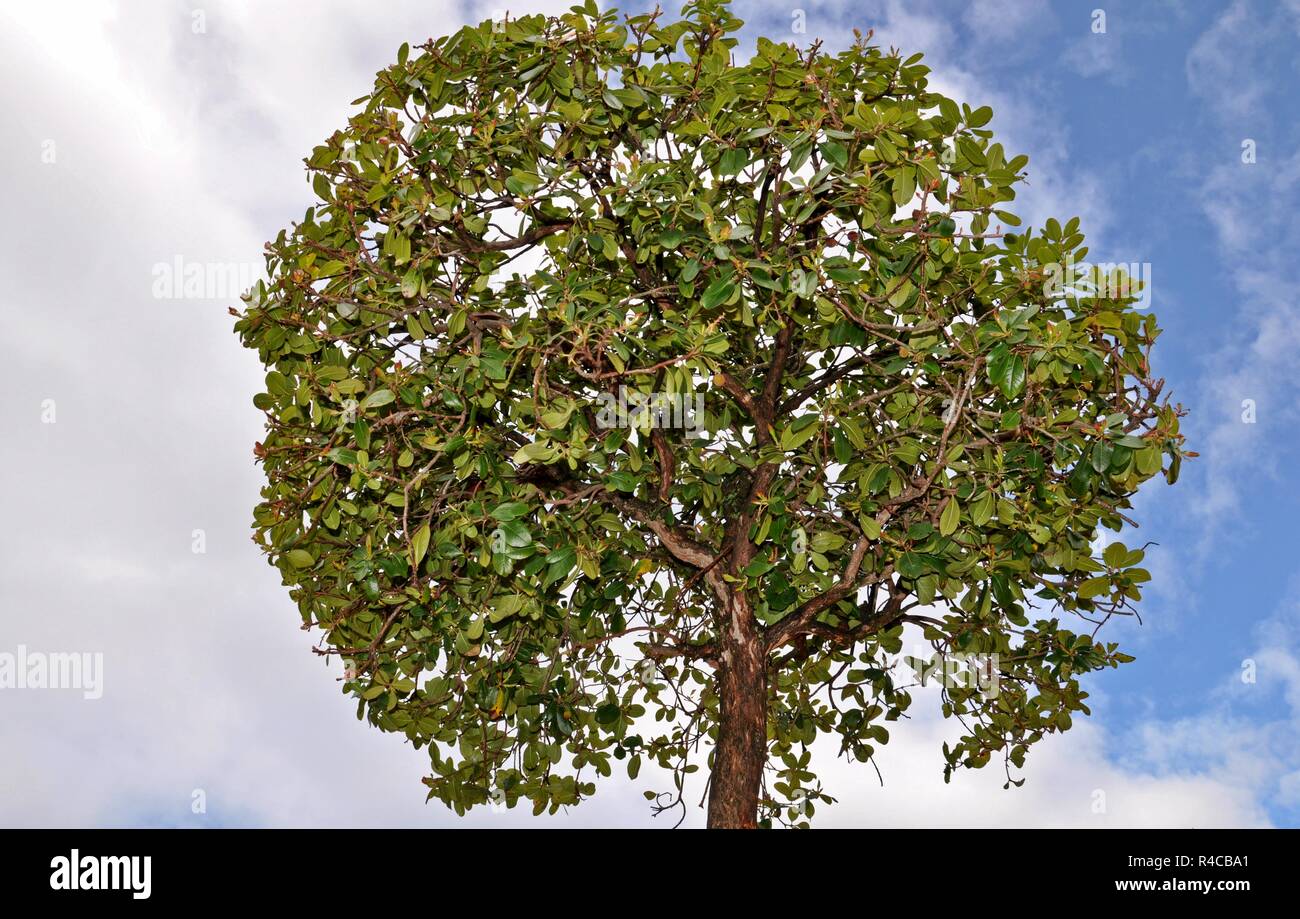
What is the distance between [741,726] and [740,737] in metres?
0.08

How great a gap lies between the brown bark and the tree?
1.1 inches

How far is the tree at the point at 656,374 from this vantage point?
7062 millimetres

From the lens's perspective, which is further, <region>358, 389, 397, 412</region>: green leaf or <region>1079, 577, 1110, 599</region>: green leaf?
<region>1079, 577, 1110, 599</region>: green leaf

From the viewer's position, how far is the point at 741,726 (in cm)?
865

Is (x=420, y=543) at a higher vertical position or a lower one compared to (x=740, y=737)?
higher

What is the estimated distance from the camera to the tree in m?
7.06

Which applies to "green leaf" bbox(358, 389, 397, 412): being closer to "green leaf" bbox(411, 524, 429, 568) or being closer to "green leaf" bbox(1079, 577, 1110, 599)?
"green leaf" bbox(411, 524, 429, 568)
